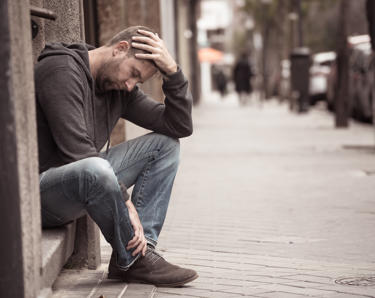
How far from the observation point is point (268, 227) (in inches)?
241

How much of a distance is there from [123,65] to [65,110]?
0.44 m

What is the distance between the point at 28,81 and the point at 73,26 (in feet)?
4.20

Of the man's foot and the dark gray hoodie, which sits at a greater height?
the dark gray hoodie

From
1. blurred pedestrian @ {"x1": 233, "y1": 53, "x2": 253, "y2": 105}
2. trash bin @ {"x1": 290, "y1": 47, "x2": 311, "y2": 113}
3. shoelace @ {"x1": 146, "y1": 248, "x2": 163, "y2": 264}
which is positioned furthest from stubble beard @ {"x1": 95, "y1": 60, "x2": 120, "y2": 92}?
blurred pedestrian @ {"x1": 233, "y1": 53, "x2": 253, "y2": 105}

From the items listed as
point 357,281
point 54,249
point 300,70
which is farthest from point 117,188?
point 300,70

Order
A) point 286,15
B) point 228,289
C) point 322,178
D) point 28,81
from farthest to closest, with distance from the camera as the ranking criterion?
point 286,15
point 322,178
point 228,289
point 28,81

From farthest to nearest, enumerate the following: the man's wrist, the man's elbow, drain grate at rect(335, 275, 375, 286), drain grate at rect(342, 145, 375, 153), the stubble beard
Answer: drain grate at rect(342, 145, 375, 153) → the man's elbow → drain grate at rect(335, 275, 375, 286) → the man's wrist → the stubble beard

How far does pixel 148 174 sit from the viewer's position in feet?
14.3

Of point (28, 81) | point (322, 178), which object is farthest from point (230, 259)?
point (322, 178)

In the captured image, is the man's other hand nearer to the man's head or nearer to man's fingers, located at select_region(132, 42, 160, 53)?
the man's head

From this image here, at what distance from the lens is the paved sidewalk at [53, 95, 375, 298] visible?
4273 millimetres

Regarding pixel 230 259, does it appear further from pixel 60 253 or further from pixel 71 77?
pixel 71 77

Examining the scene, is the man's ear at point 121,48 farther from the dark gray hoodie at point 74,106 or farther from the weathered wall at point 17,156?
the weathered wall at point 17,156

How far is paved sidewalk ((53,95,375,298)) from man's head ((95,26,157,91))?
3.37 feet
